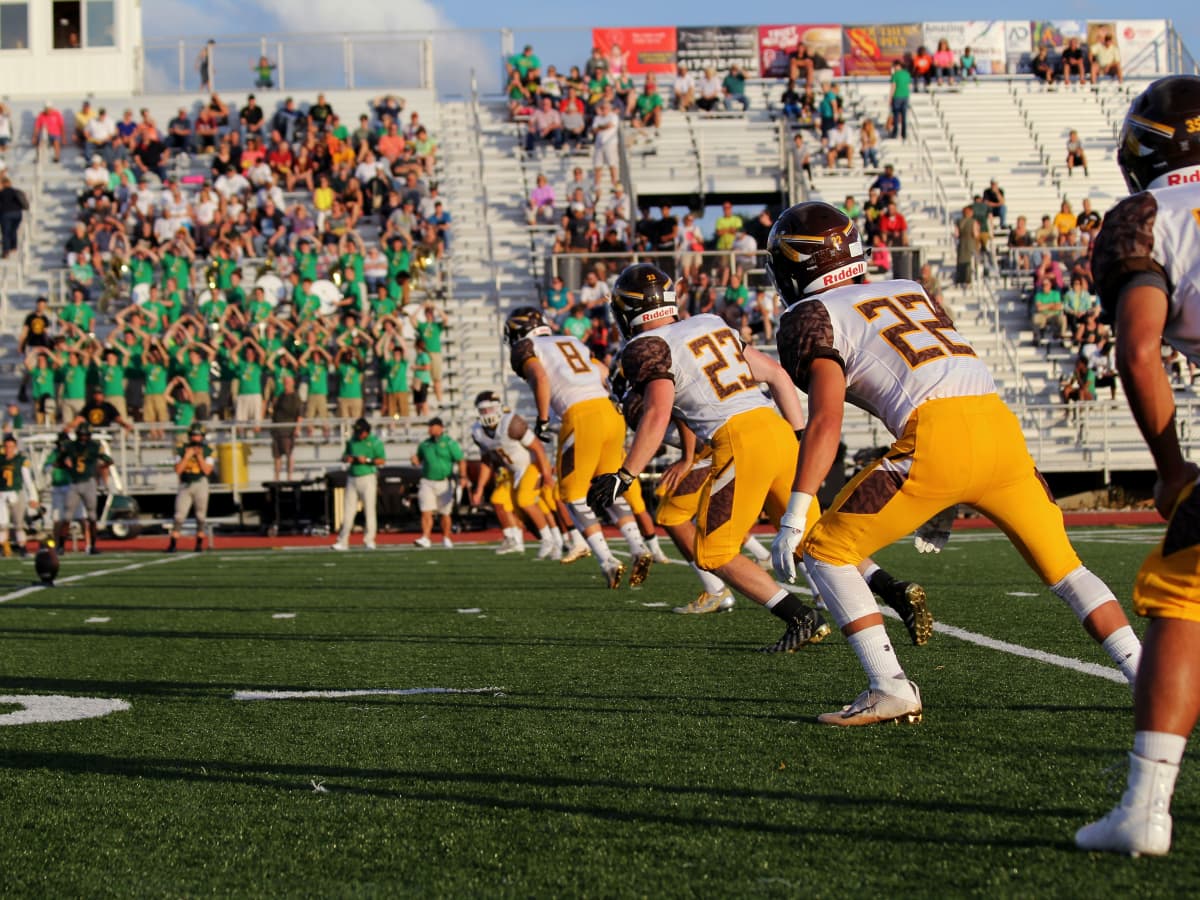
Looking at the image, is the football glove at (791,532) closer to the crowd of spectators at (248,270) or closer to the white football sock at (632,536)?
the white football sock at (632,536)

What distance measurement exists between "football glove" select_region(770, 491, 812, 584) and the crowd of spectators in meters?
17.1

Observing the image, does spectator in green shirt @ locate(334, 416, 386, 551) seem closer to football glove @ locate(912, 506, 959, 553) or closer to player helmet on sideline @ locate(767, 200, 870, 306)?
player helmet on sideline @ locate(767, 200, 870, 306)

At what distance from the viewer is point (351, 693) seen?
5711mm

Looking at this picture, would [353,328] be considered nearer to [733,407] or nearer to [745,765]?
[733,407]

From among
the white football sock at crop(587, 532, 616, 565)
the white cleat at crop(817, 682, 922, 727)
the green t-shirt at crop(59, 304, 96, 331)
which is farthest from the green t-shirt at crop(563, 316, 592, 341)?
the white cleat at crop(817, 682, 922, 727)

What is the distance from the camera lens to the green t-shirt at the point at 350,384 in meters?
21.5

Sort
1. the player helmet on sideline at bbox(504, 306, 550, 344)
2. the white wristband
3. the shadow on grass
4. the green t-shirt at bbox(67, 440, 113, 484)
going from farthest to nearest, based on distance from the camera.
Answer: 1. the green t-shirt at bbox(67, 440, 113, 484)
2. the player helmet on sideline at bbox(504, 306, 550, 344)
3. the white wristband
4. the shadow on grass

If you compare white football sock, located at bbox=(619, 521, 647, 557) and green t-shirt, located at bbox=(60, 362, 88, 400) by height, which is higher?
green t-shirt, located at bbox=(60, 362, 88, 400)

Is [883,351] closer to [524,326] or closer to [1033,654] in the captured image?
[1033,654]

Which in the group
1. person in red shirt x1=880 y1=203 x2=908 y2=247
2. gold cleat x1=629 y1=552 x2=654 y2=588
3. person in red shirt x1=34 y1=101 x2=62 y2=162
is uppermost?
person in red shirt x1=34 y1=101 x2=62 y2=162

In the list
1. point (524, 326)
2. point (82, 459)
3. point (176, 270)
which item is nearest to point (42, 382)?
point (176, 270)

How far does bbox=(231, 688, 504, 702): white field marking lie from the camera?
5.63 meters

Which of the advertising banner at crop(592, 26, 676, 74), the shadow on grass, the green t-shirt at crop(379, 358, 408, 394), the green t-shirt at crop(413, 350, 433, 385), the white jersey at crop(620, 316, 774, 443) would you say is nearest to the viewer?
the shadow on grass

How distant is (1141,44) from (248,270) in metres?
20.0
